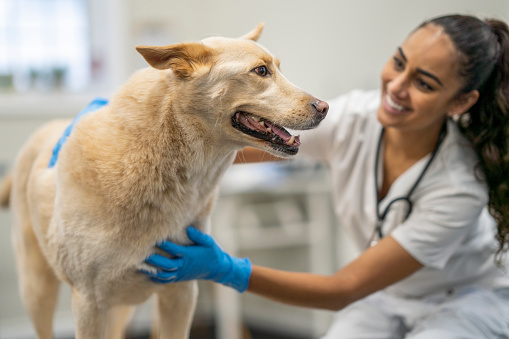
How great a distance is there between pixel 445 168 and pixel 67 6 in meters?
2.59

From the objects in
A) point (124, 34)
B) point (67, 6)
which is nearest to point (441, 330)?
point (124, 34)

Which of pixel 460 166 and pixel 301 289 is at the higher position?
pixel 460 166

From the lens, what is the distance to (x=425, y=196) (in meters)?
1.38

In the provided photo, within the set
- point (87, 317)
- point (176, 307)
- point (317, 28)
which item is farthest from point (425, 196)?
point (317, 28)

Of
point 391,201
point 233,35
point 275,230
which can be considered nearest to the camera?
point 391,201

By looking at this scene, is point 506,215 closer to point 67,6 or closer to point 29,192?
point 29,192

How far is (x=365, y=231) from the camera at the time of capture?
155 centimetres

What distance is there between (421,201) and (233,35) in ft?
6.75

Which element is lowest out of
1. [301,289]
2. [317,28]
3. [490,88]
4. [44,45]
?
[301,289]

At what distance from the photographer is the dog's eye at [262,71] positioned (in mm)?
1014

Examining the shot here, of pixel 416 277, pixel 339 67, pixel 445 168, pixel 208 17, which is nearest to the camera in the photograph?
pixel 445 168

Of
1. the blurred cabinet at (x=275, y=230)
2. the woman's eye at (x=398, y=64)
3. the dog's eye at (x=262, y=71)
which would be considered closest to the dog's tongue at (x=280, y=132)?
the dog's eye at (x=262, y=71)

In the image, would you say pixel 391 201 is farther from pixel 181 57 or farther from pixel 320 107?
pixel 181 57

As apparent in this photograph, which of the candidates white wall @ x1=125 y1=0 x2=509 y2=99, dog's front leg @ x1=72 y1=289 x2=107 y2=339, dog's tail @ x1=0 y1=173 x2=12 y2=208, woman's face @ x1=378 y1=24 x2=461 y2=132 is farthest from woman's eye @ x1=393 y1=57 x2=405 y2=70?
white wall @ x1=125 y1=0 x2=509 y2=99
